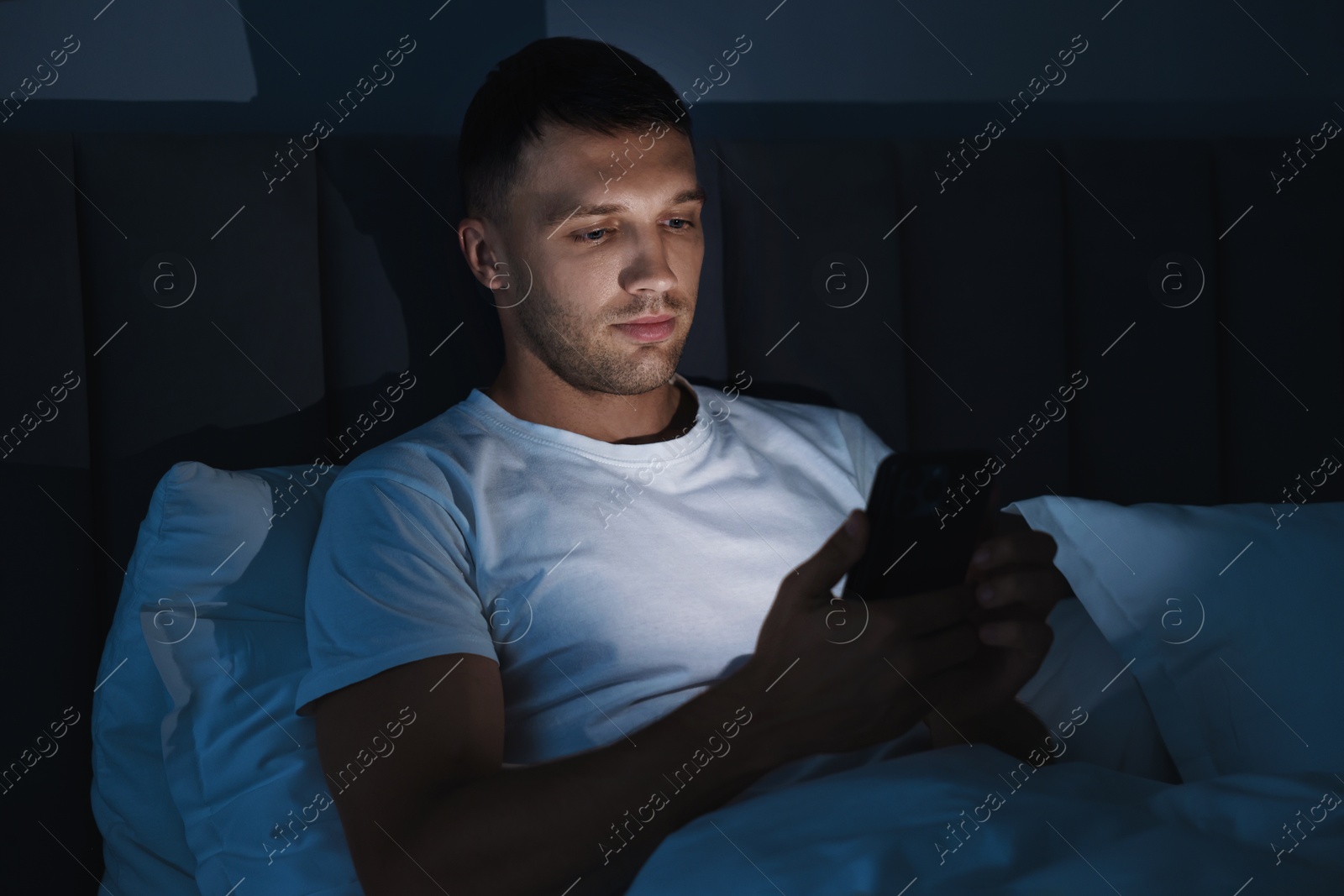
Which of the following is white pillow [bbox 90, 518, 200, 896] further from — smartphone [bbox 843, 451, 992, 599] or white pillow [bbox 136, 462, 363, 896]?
smartphone [bbox 843, 451, 992, 599]

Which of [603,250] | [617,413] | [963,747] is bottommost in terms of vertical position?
[963,747]

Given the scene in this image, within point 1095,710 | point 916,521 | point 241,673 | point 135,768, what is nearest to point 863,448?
point 916,521

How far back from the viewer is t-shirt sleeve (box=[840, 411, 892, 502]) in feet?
3.46

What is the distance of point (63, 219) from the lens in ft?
3.08

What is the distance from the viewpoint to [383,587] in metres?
0.76

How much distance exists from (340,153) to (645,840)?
0.80m

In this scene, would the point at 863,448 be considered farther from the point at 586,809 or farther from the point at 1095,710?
the point at 586,809

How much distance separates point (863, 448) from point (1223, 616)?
0.40m

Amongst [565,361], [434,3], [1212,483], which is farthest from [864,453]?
[434,3]

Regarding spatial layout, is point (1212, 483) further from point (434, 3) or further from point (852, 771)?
point (434, 3)

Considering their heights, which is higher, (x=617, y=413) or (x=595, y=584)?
(x=617, y=413)

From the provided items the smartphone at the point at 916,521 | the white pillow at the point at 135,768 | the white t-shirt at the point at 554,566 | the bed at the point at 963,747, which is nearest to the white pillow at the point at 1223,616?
the bed at the point at 963,747

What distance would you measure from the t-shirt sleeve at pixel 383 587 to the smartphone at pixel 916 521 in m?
0.36

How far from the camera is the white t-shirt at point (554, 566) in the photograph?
2.52 ft
